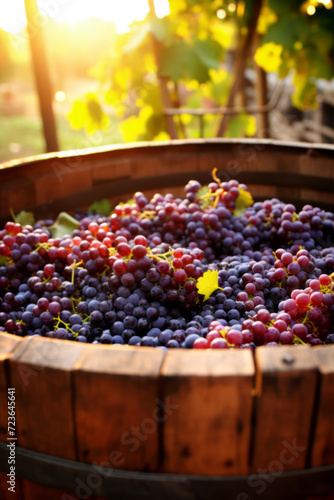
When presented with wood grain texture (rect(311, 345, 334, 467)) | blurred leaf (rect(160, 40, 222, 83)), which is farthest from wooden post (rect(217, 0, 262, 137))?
wood grain texture (rect(311, 345, 334, 467))

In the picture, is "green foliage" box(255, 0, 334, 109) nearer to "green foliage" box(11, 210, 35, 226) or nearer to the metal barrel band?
"green foliage" box(11, 210, 35, 226)

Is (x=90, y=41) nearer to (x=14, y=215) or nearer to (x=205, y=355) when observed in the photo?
(x=14, y=215)

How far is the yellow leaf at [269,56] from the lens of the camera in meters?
3.57

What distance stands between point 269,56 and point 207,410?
137 inches

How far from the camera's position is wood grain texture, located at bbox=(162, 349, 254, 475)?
66 centimetres

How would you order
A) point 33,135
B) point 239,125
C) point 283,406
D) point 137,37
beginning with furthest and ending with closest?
point 33,135
point 239,125
point 137,37
point 283,406

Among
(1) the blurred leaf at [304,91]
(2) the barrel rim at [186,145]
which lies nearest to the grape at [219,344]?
(2) the barrel rim at [186,145]

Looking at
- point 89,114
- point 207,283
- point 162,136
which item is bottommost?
point 207,283

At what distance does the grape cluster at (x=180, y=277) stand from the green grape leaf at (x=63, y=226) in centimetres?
5

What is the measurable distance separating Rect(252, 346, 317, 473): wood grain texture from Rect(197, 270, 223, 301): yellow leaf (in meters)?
0.40

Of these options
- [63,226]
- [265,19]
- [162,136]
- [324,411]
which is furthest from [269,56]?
[324,411]

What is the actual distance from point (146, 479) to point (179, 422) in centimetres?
13

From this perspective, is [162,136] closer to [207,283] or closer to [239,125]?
[239,125]

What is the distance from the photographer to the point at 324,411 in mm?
686
